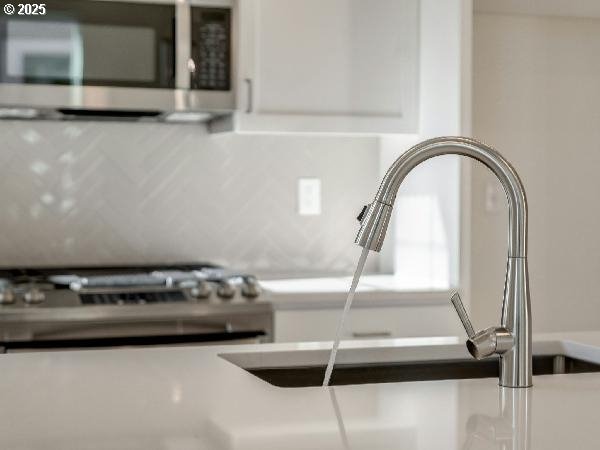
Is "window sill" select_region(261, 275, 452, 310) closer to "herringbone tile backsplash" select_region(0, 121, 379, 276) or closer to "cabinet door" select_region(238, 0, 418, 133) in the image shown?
"herringbone tile backsplash" select_region(0, 121, 379, 276)

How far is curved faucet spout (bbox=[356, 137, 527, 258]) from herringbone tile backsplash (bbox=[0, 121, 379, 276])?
7.17 ft

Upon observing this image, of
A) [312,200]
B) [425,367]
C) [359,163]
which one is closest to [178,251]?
[312,200]

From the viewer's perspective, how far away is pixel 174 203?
362 centimetres

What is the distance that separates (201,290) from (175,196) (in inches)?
29.4

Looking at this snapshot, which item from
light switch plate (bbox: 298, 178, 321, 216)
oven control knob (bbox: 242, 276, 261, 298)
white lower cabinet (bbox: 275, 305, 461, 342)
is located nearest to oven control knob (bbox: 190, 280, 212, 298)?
oven control knob (bbox: 242, 276, 261, 298)

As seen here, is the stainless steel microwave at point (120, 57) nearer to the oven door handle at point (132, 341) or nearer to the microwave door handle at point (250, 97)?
the microwave door handle at point (250, 97)

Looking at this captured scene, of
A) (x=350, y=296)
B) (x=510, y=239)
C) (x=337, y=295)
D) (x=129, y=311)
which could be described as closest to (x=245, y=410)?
(x=350, y=296)

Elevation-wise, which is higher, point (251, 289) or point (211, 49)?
point (211, 49)

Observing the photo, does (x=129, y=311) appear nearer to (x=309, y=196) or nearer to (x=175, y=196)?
(x=175, y=196)

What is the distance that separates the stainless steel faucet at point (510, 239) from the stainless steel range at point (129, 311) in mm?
1490

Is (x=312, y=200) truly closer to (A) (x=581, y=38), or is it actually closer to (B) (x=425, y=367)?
(A) (x=581, y=38)

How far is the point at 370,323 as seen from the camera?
317cm

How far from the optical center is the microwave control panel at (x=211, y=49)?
3.24 meters

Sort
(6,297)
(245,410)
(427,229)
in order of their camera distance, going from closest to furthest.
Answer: (245,410) < (6,297) < (427,229)
